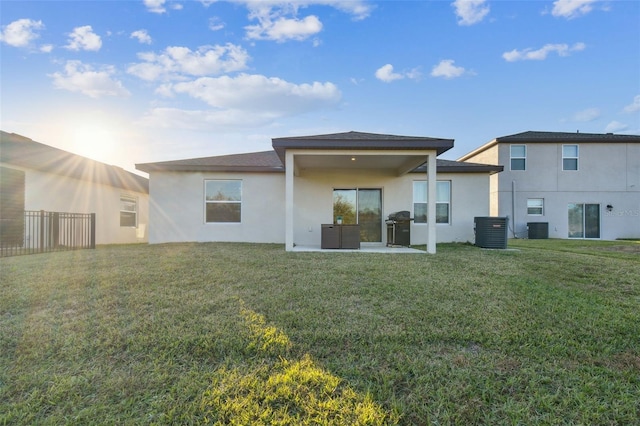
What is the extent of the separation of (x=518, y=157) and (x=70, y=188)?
1988cm

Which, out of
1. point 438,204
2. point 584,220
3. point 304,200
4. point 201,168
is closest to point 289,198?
point 304,200

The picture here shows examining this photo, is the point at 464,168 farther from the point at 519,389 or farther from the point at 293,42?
the point at 519,389

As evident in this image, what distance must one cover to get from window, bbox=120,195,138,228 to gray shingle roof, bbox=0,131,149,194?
62 centimetres

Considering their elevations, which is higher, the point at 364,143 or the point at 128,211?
the point at 364,143

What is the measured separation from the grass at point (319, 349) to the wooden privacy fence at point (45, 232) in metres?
5.52

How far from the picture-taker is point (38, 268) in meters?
5.75

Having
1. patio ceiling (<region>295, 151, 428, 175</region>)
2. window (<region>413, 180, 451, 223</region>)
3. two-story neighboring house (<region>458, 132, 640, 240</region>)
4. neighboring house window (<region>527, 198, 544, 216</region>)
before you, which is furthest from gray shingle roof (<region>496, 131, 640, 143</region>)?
patio ceiling (<region>295, 151, 428, 175</region>)

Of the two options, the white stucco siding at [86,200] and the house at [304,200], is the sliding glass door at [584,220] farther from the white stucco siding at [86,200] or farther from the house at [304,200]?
the white stucco siding at [86,200]

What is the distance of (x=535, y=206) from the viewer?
15.0m

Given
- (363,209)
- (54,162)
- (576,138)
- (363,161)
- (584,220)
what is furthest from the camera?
(584,220)

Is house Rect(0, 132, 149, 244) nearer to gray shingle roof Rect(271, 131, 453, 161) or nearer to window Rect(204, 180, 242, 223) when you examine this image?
window Rect(204, 180, 242, 223)

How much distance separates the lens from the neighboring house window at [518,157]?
1503 centimetres

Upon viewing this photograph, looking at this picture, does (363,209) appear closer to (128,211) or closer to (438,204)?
(438,204)

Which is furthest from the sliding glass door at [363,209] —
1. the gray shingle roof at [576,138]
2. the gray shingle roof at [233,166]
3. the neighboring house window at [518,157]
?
the neighboring house window at [518,157]
